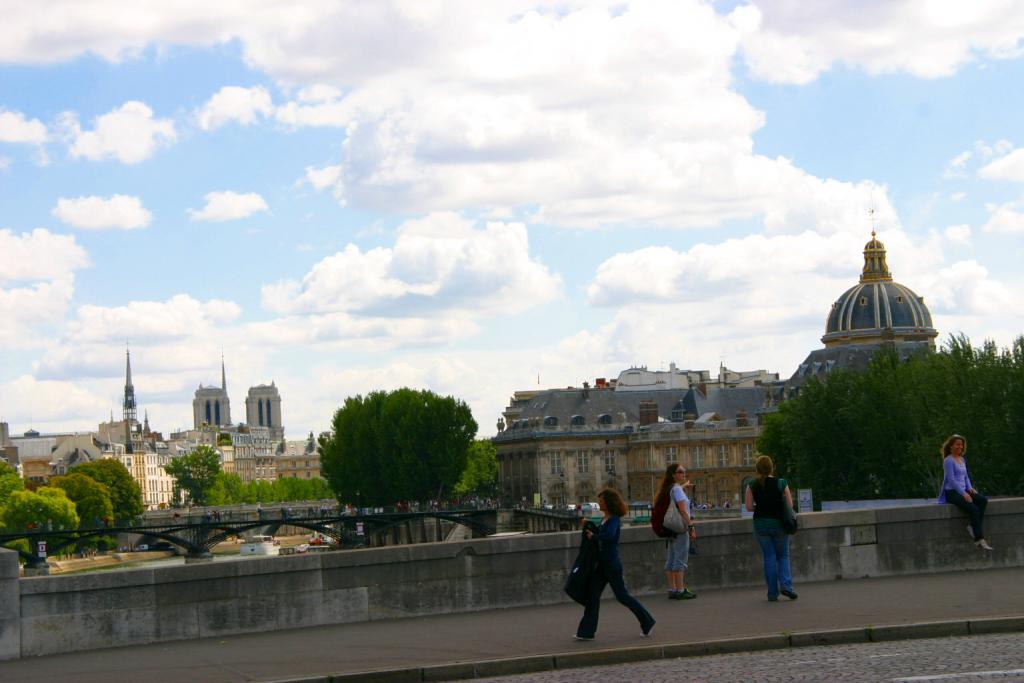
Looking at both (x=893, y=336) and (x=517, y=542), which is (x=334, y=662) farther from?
(x=893, y=336)

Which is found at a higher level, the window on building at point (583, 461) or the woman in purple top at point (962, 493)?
the window on building at point (583, 461)

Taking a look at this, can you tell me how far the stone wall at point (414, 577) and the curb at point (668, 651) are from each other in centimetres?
468

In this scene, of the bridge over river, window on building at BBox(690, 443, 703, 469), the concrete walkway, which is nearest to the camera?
the concrete walkway

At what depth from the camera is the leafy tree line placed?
76.6m

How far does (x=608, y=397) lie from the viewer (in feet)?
570

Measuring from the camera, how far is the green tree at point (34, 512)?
160125mm

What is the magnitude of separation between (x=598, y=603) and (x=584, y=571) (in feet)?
1.31

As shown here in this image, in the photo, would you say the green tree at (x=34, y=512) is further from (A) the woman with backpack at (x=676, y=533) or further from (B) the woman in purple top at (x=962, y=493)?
(A) the woman with backpack at (x=676, y=533)

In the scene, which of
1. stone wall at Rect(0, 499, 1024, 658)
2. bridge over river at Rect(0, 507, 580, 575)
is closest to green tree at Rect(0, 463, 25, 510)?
bridge over river at Rect(0, 507, 580, 575)

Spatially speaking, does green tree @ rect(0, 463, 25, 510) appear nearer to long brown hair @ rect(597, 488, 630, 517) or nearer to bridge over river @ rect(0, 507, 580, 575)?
bridge over river @ rect(0, 507, 580, 575)

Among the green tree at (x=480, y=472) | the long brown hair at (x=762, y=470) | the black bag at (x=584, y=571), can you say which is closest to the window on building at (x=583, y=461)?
the green tree at (x=480, y=472)

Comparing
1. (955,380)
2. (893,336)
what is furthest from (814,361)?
(955,380)

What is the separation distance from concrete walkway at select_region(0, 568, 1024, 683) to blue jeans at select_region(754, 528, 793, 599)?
0.77 feet

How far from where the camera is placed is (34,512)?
16175 centimetres
